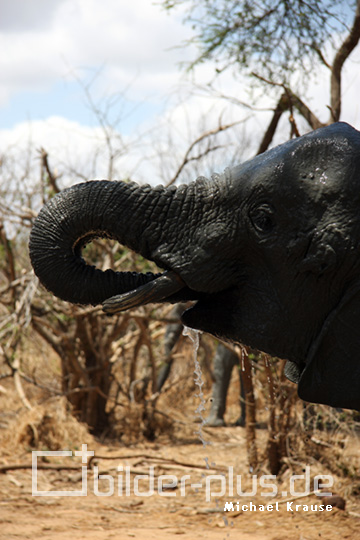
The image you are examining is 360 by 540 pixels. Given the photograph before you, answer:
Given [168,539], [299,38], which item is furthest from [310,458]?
[299,38]

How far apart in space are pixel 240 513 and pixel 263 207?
3945 mm

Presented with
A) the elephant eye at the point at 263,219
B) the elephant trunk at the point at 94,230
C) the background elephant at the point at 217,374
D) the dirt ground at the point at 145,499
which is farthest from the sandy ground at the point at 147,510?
the elephant eye at the point at 263,219

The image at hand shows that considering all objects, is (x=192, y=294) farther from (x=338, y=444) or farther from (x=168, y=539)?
(x=338, y=444)

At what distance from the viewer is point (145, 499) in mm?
5980

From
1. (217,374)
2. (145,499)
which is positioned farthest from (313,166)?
(217,374)

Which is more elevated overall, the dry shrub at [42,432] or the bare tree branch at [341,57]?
the bare tree branch at [341,57]

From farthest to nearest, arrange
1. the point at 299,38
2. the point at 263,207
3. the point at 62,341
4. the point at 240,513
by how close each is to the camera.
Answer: the point at 62,341, the point at 299,38, the point at 240,513, the point at 263,207

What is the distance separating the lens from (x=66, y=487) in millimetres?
6285

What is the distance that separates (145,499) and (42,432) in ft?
5.65

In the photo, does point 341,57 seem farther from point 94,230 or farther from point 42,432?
point 94,230

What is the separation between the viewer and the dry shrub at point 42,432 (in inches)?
285

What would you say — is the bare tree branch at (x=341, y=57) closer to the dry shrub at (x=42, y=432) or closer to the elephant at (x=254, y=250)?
the dry shrub at (x=42, y=432)

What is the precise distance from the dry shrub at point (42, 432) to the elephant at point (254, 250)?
5425 mm

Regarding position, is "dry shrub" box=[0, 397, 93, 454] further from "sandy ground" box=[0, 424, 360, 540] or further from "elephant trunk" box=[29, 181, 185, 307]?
"elephant trunk" box=[29, 181, 185, 307]
